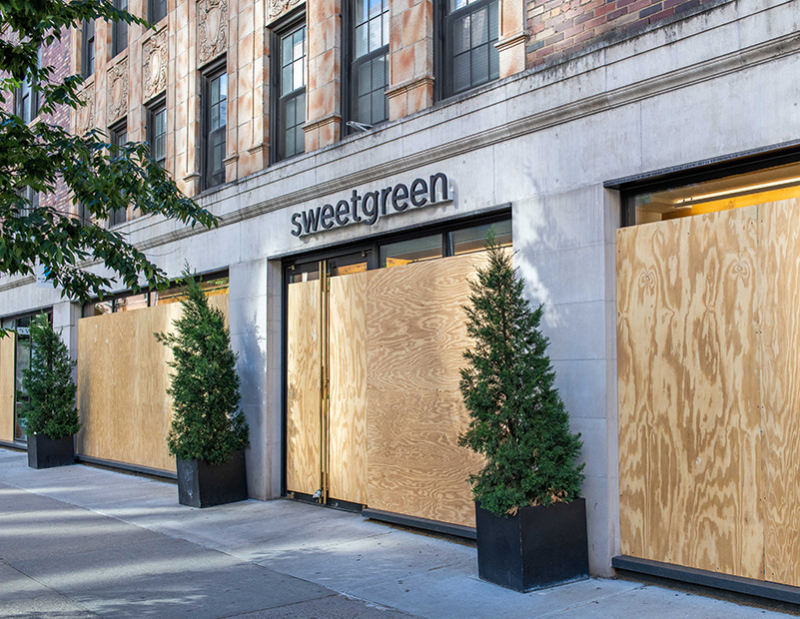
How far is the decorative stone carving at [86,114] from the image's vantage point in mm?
17984

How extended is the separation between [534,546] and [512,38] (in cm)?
488

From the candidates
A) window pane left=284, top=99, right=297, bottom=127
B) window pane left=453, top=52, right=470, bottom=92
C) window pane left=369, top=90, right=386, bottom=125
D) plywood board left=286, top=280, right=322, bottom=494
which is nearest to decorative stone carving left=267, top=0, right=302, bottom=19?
window pane left=284, top=99, right=297, bottom=127

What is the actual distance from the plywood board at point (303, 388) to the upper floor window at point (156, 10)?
7461 millimetres

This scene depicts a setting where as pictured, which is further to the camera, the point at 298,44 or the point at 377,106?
the point at 298,44

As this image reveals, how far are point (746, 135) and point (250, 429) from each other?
7.94 m

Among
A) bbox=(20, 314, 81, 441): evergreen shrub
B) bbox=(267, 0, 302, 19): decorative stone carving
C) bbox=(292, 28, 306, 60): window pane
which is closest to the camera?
bbox=(267, 0, 302, 19): decorative stone carving

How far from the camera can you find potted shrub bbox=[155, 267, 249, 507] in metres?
10.7

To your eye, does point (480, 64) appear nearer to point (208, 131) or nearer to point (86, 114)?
point (208, 131)

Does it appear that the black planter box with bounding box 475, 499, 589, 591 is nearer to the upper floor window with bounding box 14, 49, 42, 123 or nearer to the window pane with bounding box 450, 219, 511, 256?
the window pane with bounding box 450, 219, 511, 256

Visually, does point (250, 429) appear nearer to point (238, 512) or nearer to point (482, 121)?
point (238, 512)

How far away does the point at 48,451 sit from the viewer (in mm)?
16016

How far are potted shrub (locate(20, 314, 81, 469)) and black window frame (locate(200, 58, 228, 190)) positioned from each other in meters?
5.29

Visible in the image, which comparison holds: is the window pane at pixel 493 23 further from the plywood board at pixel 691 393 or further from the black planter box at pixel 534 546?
the black planter box at pixel 534 546

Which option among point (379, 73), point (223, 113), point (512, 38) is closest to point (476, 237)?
point (512, 38)
